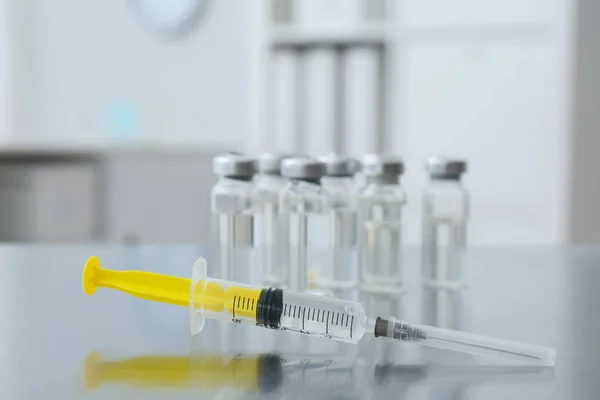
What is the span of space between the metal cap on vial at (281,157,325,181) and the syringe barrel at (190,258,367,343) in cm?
15

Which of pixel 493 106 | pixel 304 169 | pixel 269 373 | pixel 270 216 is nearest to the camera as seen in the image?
pixel 269 373

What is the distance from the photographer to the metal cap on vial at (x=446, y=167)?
0.95 meters

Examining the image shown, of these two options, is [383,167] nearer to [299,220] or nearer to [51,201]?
[299,220]

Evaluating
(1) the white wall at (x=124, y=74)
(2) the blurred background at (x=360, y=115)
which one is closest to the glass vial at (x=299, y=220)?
(2) the blurred background at (x=360, y=115)

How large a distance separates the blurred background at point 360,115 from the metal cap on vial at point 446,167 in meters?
1.25

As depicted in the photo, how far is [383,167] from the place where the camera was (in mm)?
910

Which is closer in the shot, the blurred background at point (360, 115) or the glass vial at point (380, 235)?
the glass vial at point (380, 235)

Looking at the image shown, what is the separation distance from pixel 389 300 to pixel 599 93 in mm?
1890

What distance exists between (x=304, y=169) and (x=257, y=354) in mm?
229

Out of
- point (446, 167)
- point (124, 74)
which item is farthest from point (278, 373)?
point (124, 74)

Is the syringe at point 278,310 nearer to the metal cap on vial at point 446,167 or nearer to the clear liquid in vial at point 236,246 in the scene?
the clear liquid in vial at point 236,246

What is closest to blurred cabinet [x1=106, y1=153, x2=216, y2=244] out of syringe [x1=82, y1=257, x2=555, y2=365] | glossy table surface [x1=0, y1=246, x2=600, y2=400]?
glossy table surface [x1=0, y1=246, x2=600, y2=400]

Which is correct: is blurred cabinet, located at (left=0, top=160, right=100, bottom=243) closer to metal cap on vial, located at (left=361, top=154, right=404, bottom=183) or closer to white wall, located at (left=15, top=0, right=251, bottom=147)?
white wall, located at (left=15, top=0, right=251, bottom=147)

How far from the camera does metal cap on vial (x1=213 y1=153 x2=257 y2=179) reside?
857 mm
